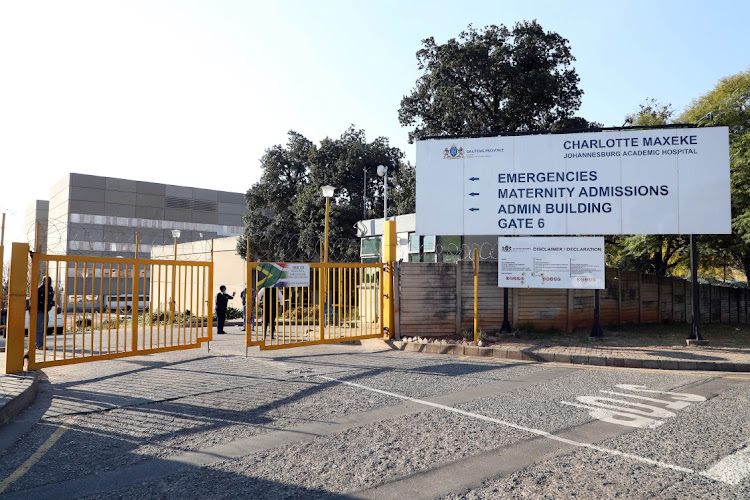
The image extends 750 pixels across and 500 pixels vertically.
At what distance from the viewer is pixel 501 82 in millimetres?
26500

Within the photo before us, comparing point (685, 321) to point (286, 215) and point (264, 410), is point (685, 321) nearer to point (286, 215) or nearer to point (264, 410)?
point (264, 410)

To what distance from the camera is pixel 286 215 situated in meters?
34.6

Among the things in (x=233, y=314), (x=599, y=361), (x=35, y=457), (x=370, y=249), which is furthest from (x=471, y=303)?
(x=233, y=314)

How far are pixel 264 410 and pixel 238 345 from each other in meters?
6.66

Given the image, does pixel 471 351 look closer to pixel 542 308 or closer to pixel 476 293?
pixel 476 293

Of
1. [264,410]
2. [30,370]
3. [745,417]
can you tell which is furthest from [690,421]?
[30,370]

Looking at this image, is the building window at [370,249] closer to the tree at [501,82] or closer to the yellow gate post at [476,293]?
the tree at [501,82]

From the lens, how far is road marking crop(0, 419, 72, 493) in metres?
4.17

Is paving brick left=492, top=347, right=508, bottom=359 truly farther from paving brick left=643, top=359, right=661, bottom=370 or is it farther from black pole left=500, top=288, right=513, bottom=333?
paving brick left=643, top=359, right=661, bottom=370

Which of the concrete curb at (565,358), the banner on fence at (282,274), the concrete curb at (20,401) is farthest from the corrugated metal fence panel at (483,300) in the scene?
the concrete curb at (20,401)

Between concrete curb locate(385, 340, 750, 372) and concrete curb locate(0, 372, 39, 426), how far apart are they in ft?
23.2

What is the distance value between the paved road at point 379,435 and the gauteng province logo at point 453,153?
6133 mm

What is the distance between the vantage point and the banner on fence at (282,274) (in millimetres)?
11094

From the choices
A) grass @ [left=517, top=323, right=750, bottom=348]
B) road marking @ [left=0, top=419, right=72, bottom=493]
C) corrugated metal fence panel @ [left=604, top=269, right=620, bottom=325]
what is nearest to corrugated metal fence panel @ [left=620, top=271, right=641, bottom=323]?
corrugated metal fence panel @ [left=604, top=269, right=620, bottom=325]
